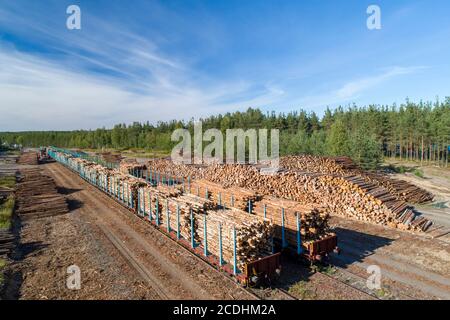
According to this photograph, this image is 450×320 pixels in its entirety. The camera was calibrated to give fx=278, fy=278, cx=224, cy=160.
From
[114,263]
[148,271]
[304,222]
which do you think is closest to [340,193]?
[304,222]

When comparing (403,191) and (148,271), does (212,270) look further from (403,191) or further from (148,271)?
(403,191)

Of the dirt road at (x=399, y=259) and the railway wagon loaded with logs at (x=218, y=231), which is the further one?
the dirt road at (x=399, y=259)

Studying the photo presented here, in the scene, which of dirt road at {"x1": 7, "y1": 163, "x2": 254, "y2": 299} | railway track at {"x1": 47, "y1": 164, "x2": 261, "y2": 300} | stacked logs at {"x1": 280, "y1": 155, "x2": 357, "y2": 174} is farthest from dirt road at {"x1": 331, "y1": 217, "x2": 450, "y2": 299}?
stacked logs at {"x1": 280, "y1": 155, "x2": 357, "y2": 174}

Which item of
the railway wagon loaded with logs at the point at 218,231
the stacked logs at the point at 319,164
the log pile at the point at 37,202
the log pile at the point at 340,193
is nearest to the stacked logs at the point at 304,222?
the railway wagon loaded with logs at the point at 218,231

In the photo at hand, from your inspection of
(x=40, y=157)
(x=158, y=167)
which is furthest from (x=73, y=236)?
(x=40, y=157)

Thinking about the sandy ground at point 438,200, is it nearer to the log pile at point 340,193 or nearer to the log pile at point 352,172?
the log pile at point 352,172
